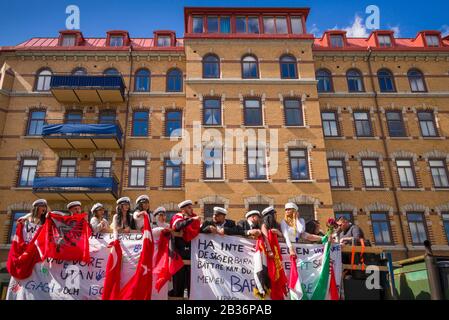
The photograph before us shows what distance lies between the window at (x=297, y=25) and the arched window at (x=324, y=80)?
9.73ft

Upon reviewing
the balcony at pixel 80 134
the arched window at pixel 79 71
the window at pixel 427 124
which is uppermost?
the arched window at pixel 79 71

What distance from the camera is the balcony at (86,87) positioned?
816 inches

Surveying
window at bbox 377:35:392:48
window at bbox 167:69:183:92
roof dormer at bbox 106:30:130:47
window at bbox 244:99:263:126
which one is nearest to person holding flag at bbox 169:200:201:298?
window at bbox 244:99:263:126

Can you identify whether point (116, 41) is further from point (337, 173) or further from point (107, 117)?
point (337, 173)

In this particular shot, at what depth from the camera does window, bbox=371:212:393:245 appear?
19.4m

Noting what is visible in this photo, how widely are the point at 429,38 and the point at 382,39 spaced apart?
3.23 metres

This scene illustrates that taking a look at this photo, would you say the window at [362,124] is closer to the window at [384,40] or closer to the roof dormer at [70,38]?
the window at [384,40]

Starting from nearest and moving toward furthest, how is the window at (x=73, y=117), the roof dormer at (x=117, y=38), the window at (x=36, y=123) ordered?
the window at (x=36, y=123) < the window at (x=73, y=117) < the roof dormer at (x=117, y=38)

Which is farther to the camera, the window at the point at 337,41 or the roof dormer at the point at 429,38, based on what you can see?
the window at the point at 337,41

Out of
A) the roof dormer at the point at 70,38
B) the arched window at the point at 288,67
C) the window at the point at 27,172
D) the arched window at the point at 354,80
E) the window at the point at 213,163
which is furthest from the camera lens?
the roof dormer at the point at 70,38

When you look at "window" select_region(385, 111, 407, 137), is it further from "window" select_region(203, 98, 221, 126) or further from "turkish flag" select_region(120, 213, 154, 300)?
"turkish flag" select_region(120, 213, 154, 300)

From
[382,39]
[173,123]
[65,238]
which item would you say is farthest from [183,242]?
[382,39]

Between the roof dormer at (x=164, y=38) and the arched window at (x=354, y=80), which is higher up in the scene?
the roof dormer at (x=164, y=38)

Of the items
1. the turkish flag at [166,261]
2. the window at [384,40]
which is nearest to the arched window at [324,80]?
the window at [384,40]
